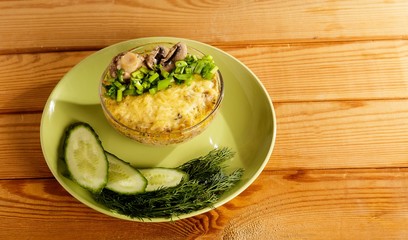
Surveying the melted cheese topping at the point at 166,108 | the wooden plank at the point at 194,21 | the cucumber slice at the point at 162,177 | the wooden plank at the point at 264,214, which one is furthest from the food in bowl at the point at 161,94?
the wooden plank at the point at 194,21

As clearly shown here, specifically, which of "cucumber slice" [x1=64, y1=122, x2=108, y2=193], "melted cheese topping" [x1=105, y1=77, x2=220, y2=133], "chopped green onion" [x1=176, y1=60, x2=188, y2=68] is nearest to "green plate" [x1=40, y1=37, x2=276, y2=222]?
"cucumber slice" [x1=64, y1=122, x2=108, y2=193]

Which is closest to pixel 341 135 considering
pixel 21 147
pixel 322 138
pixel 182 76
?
A: pixel 322 138

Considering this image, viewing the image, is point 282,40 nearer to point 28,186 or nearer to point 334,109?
point 334,109

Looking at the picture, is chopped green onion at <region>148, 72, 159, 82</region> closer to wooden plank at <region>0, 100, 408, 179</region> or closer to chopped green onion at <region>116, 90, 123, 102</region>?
chopped green onion at <region>116, 90, 123, 102</region>

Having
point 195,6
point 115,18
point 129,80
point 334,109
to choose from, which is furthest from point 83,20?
point 334,109

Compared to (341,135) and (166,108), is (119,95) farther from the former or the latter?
(341,135)

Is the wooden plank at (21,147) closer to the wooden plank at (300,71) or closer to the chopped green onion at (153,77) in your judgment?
the wooden plank at (300,71)
